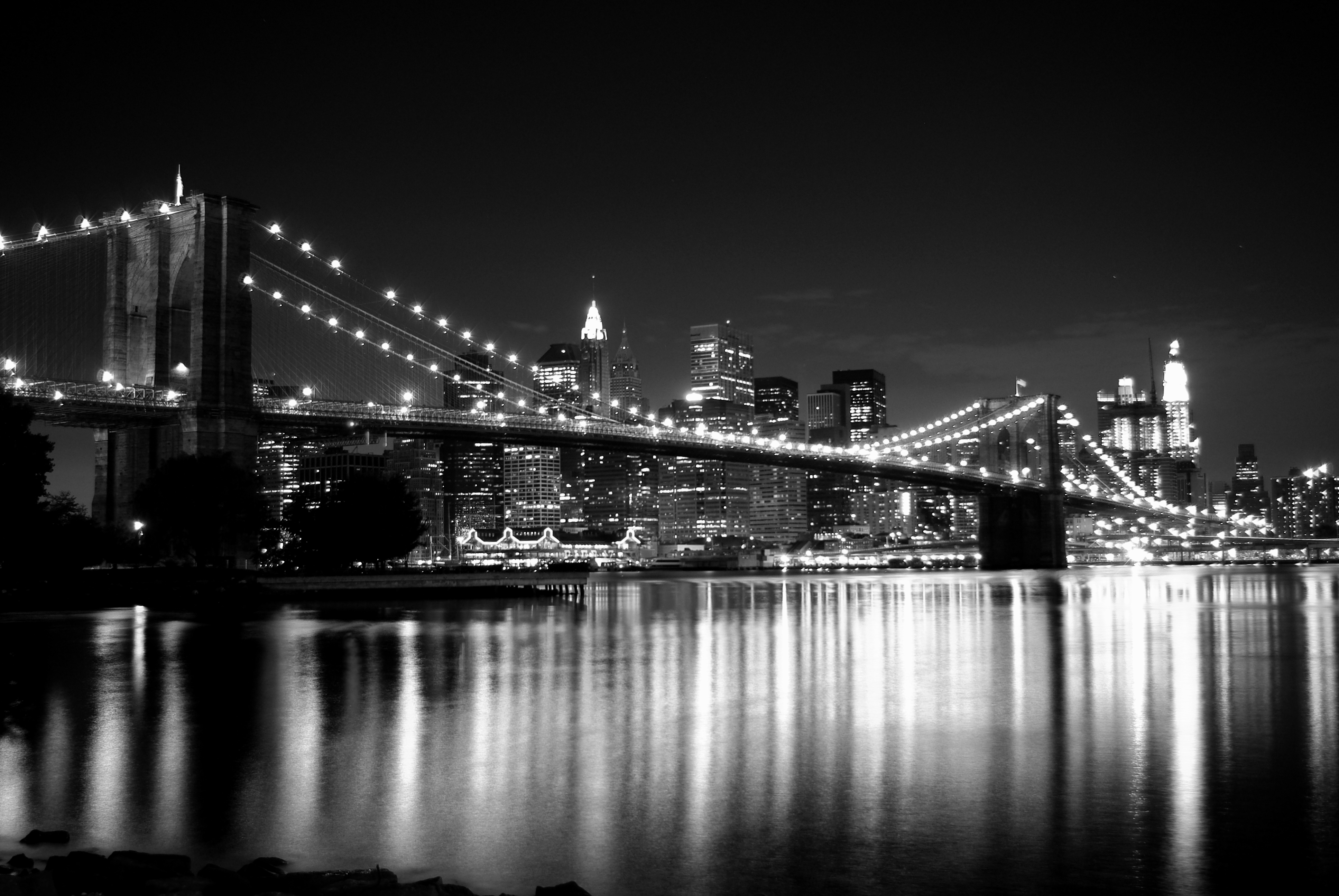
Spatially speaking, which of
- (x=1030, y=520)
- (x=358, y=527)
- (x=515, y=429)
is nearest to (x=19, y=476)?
(x=358, y=527)

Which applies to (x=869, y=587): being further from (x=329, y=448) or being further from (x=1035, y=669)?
(x=329, y=448)

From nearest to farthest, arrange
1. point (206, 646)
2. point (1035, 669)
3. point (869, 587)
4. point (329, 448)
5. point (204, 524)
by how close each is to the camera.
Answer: point (1035, 669) < point (206, 646) < point (204, 524) < point (869, 587) < point (329, 448)

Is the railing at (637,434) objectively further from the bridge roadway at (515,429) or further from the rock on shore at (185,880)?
the rock on shore at (185,880)

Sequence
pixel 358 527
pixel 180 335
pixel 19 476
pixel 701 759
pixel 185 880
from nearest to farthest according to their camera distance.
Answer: pixel 185 880
pixel 701 759
pixel 19 476
pixel 180 335
pixel 358 527

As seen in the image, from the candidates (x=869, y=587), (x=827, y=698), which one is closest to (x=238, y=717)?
(x=827, y=698)

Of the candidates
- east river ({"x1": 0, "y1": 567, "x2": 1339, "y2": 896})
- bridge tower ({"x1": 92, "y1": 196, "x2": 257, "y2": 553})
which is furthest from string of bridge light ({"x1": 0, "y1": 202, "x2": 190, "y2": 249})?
east river ({"x1": 0, "y1": 567, "x2": 1339, "y2": 896})

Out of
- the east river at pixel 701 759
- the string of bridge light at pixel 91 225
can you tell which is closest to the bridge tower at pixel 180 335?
the string of bridge light at pixel 91 225

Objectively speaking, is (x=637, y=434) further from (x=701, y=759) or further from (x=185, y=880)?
(x=185, y=880)
